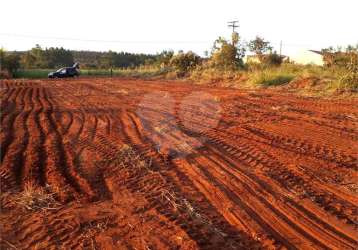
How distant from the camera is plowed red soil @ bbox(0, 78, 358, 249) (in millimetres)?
4156

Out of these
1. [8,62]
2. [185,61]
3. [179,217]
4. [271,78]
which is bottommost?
[179,217]

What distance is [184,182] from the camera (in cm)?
572

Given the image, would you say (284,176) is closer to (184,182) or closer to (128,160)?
(184,182)

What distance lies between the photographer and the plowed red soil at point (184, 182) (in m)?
4.16

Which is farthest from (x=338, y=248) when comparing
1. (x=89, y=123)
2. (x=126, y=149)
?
(x=89, y=123)

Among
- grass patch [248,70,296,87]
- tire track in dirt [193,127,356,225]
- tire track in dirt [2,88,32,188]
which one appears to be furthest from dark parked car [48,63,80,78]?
tire track in dirt [193,127,356,225]

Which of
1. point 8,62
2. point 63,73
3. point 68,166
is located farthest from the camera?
point 8,62

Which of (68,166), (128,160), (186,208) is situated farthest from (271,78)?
(186,208)

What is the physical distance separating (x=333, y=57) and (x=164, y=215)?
75.8 ft

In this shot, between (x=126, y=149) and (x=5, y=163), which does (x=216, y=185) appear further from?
(x=5, y=163)

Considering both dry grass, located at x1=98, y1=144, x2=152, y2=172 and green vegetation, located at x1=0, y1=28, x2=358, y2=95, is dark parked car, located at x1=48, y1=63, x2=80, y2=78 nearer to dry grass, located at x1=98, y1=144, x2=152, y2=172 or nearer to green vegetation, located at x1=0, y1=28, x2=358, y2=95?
green vegetation, located at x1=0, y1=28, x2=358, y2=95

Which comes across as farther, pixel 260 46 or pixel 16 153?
pixel 260 46

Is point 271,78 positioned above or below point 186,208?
above

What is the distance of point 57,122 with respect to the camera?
10.1m
